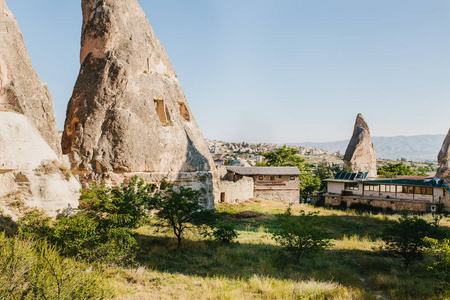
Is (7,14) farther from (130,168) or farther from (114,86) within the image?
(130,168)

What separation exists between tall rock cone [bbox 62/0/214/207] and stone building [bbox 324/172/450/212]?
18.0 m

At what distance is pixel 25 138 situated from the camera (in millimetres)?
11102

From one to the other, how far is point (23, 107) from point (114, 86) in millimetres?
6736

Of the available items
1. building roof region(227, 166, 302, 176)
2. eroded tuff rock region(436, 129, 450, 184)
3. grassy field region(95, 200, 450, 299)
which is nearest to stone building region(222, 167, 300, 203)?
building roof region(227, 166, 302, 176)

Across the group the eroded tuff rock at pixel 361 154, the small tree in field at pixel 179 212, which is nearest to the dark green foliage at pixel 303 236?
the small tree in field at pixel 179 212

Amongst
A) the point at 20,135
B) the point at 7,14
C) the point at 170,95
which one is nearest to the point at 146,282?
the point at 20,135

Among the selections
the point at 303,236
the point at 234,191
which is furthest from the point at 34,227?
the point at 234,191

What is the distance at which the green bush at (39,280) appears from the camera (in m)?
A: 5.38

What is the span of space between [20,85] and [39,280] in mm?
9412

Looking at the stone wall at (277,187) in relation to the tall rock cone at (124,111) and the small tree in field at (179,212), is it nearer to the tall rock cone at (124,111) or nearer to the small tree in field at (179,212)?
the tall rock cone at (124,111)

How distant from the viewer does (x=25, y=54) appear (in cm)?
1248

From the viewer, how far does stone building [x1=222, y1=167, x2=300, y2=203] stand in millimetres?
33219

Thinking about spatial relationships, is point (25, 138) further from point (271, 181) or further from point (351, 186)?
point (351, 186)

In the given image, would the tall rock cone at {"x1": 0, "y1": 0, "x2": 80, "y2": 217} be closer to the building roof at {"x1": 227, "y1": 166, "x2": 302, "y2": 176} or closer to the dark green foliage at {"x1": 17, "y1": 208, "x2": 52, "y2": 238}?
the dark green foliage at {"x1": 17, "y1": 208, "x2": 52, "y2": 238}
